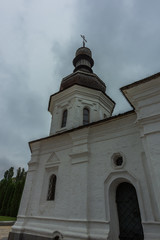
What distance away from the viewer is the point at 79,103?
1013 cm

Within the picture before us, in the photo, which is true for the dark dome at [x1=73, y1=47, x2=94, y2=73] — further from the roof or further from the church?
the roof

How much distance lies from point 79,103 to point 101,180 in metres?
5.44

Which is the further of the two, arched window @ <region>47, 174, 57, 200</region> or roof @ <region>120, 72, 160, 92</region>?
arched window @ <region>47, 174, 57, 200</region>

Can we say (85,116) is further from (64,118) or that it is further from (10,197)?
(10,197)

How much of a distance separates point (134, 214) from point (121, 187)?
0.97 meters

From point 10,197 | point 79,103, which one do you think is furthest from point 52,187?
point 10,197

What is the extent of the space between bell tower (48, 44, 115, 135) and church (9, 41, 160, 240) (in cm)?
191

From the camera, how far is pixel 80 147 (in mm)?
7078

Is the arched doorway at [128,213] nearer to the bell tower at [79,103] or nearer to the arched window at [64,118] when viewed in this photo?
the bell tower at [79,103]

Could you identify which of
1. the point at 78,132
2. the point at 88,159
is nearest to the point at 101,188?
the point at 88,159

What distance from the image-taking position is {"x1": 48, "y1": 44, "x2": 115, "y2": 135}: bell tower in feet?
32.4

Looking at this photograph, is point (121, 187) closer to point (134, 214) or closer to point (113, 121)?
point (134, 214)

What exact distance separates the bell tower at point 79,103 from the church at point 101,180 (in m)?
1.91

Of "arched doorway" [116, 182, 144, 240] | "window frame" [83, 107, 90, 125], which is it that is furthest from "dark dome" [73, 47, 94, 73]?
"arched doorway" [116, 182, 144, 240]
